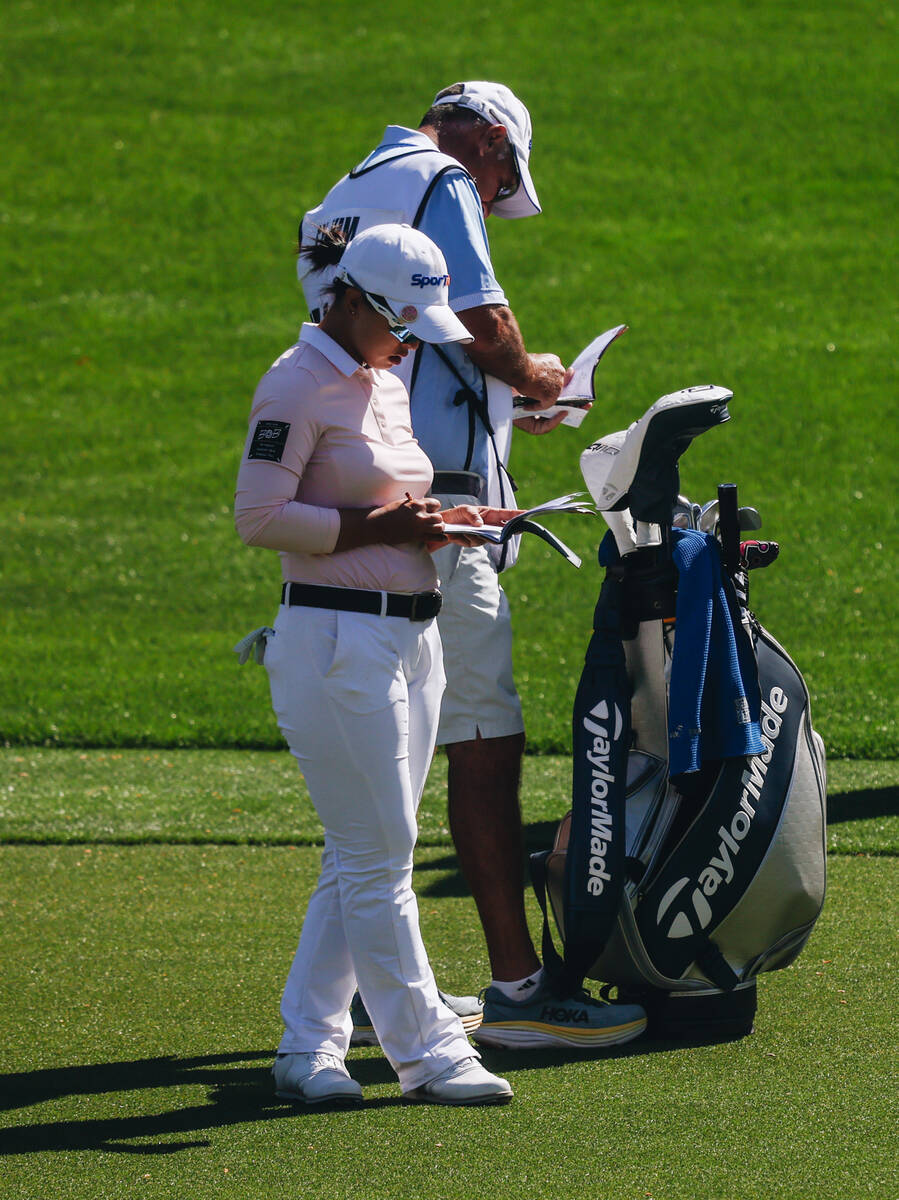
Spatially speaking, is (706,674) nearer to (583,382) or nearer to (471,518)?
(471,518)

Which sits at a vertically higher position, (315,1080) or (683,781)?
(683,781)

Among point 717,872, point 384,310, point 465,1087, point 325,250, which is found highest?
point 325,250

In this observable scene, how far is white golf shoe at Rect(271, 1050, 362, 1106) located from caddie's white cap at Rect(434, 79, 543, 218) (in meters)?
2.30

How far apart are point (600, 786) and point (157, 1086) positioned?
1310 millimetres

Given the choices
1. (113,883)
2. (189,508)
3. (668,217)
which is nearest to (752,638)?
(113,883)

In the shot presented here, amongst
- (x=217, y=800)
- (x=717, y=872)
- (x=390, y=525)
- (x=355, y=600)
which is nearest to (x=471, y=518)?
(x=390, y=525)

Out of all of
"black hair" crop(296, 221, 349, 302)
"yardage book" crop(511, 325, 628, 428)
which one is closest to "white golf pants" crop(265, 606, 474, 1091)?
"black hair" crop(296, 221, 349, 302)

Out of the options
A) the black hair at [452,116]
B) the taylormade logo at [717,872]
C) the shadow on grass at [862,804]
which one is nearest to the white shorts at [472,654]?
the taylormade logo at [717,872]

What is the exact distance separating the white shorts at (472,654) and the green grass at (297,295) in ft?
12.5

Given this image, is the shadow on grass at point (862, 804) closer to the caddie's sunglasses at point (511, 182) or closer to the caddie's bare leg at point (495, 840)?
the caddie's bare leg at point (495, 840)

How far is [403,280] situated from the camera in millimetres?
3559

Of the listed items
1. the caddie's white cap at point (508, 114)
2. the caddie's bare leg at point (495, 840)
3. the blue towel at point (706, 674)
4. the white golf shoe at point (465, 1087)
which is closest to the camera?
the white golf shoe at point (465, 1087)

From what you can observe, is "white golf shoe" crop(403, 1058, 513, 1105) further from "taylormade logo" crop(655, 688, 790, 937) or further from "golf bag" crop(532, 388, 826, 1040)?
"taylormade logo" crop(655, 688, 790, 937)

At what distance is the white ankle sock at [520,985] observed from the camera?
4227 millimetres
